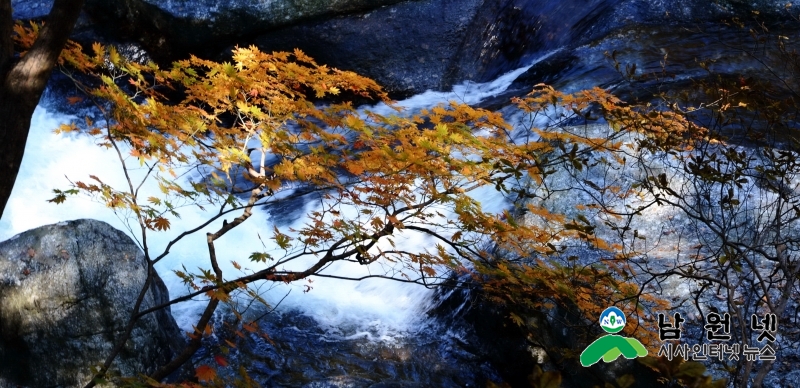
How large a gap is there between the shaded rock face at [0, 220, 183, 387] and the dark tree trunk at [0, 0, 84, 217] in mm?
2405

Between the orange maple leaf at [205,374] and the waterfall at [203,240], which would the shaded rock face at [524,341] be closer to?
the waterfall at [203,240]

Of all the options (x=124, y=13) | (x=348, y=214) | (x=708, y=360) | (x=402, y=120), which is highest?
(x=124, y=13)

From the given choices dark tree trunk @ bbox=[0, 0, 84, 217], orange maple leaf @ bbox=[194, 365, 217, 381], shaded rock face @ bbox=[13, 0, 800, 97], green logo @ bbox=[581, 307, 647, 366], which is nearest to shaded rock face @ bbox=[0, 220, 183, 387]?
orange maple leaf @ bbox=[194, 365, 217, 381]

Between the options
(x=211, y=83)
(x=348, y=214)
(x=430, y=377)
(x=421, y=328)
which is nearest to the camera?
(x=211, y=83)

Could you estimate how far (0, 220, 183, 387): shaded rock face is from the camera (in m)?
4.87

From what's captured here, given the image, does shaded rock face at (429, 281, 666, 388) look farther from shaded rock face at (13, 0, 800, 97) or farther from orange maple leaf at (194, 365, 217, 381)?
shaded rock face at (13, 0, 800, 97)

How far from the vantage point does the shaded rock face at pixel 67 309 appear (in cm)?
487

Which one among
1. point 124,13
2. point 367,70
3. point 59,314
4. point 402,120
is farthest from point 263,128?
point 124,13

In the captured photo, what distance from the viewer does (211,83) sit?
4.40 meters

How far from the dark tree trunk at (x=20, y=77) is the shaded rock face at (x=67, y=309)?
7.89ft

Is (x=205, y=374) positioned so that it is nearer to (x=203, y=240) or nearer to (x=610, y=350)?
(x=610, y=350)

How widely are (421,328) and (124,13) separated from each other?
8.09 m

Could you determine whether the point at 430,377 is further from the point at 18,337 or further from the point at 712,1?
the point at 712,1

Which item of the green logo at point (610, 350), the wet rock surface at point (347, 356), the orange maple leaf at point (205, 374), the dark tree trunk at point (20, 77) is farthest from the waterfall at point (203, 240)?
the green logo at point (610, 350)
